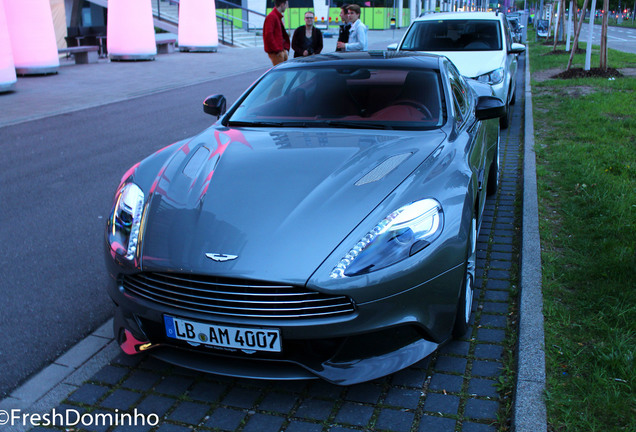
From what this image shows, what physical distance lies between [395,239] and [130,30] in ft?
66.8

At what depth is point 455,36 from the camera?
32.1 ft

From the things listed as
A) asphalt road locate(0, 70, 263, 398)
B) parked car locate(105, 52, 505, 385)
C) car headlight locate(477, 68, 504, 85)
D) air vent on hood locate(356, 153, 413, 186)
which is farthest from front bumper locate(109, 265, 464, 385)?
car headlight locate(477, 68, 504, 85)

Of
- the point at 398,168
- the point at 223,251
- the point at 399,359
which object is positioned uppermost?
the point at 398,168

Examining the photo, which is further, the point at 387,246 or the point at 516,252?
the point at 516,252

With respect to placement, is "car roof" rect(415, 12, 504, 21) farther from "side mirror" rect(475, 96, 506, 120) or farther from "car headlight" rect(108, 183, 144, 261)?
"car headlight" rect(108, 183, 144, 261)

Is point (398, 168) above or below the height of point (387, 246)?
above

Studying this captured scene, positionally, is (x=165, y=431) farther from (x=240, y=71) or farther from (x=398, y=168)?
(x=240, y=71)

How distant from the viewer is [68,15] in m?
31.9

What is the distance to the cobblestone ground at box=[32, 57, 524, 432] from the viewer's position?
268 cm

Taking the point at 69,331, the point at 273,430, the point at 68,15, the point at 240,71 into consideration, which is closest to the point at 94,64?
the point at 240,71

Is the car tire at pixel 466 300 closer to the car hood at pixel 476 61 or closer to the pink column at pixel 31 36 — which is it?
the car hood at pixel 476 61

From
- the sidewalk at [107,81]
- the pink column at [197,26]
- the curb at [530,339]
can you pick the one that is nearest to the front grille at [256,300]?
the curb at [530,339]

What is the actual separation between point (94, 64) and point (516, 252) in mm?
19112

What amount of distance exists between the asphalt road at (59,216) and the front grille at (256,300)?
113 centimetres
